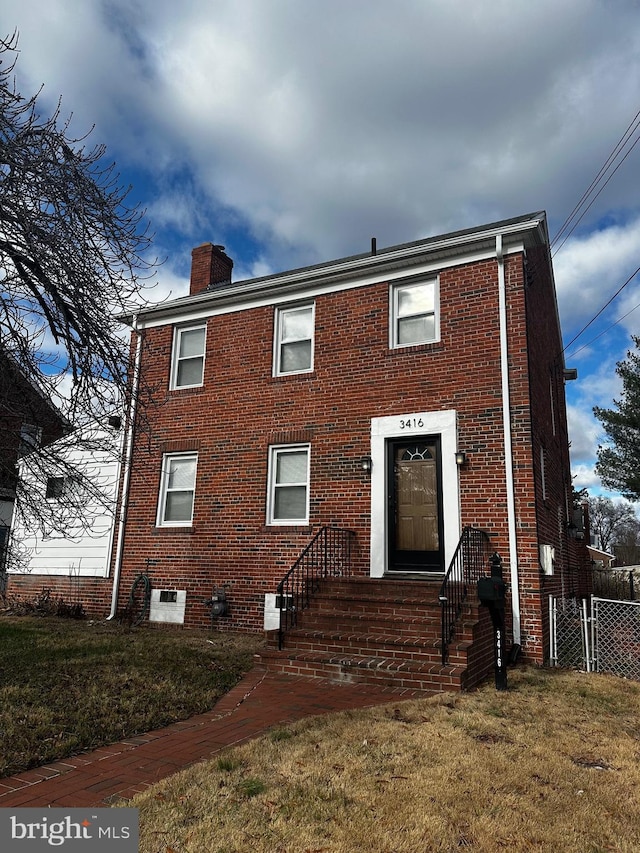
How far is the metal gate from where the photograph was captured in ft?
25.2

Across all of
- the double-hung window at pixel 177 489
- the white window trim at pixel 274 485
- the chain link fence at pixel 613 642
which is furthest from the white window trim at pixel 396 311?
the chain link fence at pixel 613 642

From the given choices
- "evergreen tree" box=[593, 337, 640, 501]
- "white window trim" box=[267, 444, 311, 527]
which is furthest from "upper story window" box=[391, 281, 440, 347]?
"evergreen tree" box=[593, 337, 640, 501]

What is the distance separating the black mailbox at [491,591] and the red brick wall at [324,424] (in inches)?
82.8

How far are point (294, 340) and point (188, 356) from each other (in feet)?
7.93

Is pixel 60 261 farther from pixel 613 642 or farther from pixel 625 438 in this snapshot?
pixel 625 438

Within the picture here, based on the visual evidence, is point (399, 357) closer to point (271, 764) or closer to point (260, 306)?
point (260, 306)

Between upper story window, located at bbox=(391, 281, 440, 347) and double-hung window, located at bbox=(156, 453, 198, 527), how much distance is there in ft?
14.8

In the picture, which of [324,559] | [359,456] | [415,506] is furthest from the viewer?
[359,456]

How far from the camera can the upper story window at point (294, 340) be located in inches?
436

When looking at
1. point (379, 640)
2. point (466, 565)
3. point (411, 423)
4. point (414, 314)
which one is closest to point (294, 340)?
point (414, 314)

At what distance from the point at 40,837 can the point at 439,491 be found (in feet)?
23.4

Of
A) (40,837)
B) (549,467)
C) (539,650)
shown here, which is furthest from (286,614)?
(549,467)

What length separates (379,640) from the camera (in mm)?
7070

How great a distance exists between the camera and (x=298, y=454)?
34.9ft
